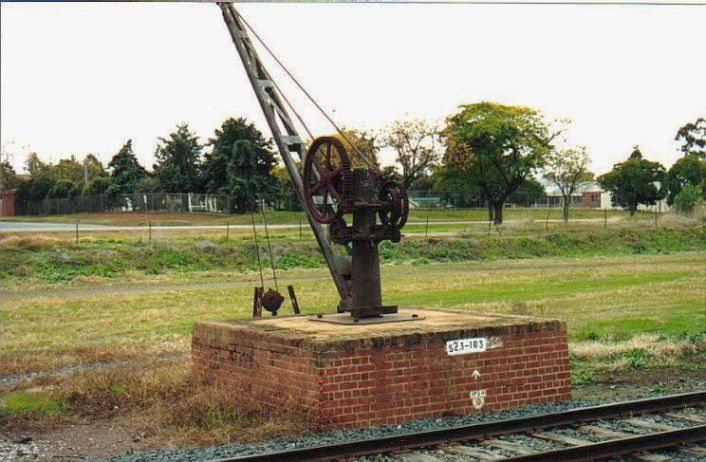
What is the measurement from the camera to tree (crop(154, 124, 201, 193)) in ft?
184

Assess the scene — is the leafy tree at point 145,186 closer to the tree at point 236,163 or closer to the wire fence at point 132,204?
the wire fence at point 132,204

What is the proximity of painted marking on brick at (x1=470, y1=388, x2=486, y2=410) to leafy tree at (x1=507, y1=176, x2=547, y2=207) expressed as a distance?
210ft

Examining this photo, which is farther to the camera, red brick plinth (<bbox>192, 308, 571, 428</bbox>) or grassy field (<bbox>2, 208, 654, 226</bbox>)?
grassy field (<bbox>2, 208, 654, 226</bbox>)

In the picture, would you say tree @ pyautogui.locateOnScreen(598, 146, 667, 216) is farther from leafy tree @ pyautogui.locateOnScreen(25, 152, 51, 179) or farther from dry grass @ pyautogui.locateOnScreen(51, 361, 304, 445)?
dry grass @ pyautogui.locateOnScreen(51, 361, 304, 445)

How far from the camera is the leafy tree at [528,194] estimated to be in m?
75.6

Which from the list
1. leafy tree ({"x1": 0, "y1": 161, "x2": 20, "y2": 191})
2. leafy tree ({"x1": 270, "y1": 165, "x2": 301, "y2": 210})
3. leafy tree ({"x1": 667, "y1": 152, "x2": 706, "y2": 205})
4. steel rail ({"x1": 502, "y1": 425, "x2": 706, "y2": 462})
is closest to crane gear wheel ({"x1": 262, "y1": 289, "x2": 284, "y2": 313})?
steel rail ({"x1": 502, "y1": 425, "x2": 706, "y2": 462})

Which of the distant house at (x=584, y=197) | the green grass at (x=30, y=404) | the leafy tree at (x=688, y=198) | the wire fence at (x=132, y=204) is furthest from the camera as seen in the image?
the distant house at (x=584, y=197)

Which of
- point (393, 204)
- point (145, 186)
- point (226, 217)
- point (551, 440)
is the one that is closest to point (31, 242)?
point (145, 186)

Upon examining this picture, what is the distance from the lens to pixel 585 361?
15.4 metres

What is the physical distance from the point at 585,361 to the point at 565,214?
51.4m

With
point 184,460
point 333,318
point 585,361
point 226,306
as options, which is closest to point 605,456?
point 184,460

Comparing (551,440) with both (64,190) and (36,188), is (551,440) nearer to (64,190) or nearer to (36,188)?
(36,188)

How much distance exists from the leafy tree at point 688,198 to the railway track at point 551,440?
4349 cm

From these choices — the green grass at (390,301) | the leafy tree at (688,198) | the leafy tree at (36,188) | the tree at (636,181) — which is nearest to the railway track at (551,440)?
the green grass at (390,301)
